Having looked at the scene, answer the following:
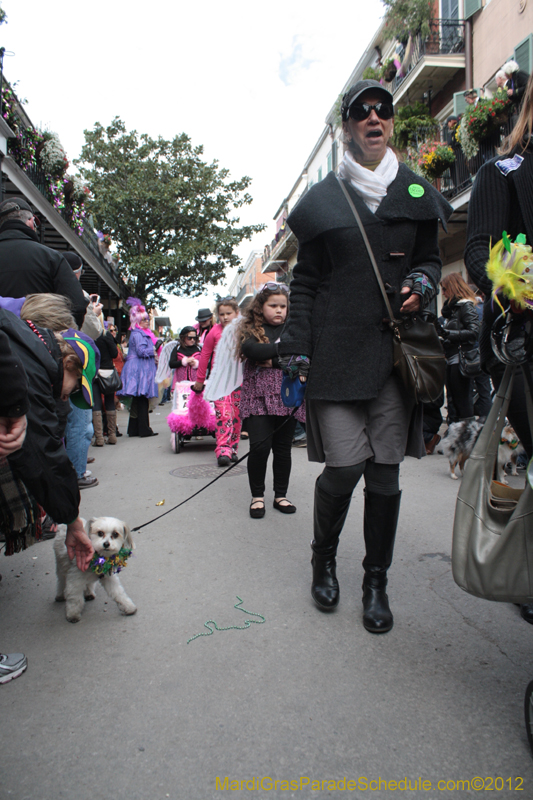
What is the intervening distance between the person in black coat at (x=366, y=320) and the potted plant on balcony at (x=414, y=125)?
55.5 ft

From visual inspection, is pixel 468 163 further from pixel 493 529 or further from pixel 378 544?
pixel 493 529

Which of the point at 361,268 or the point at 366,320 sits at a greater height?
the point at 361,268

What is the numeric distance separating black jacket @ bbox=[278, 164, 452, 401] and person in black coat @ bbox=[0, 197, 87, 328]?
232 centimetres

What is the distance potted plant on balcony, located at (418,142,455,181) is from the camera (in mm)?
14258

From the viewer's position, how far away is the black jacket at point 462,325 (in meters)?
5.83

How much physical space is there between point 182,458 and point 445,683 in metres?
5.51

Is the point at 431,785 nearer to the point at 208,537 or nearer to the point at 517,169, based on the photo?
the point at 517,169

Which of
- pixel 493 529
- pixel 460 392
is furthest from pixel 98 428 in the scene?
pixel 493 529

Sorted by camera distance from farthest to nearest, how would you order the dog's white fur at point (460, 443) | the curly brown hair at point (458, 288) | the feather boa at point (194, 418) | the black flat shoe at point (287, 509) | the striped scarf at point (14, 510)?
the feather boa at point (194, 418)
the curly brown hair at point (458, 288)
the dog's white fur at point (460, 443)
the black flat shoe at point (287, 509)
the striped scarf at point (14, 510)

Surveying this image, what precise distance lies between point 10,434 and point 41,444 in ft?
1.10

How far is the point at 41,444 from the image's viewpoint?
2.14 metres

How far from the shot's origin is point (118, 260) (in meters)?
28.3

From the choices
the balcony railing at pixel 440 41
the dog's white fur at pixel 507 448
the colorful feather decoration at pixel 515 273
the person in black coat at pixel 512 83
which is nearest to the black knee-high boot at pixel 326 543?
the colorful feather decoration at pixel 515 273

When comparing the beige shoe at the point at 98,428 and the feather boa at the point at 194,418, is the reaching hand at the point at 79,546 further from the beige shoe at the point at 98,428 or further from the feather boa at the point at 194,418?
the beige shoe at the point at 98,428
